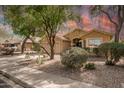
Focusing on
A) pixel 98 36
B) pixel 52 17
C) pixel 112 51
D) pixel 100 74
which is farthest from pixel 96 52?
pixel 52 17

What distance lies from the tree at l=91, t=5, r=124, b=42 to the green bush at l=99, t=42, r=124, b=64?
5.83ft

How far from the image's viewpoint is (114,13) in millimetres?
9445

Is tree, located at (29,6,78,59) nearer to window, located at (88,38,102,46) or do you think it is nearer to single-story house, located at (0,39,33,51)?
window, located at (88,38,102,46)

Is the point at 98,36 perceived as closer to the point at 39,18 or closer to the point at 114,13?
the point at 114,13

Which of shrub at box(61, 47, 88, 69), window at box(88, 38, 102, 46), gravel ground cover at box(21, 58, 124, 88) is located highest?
window at box(88, 38, 102, 46)

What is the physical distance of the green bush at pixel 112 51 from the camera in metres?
7.02

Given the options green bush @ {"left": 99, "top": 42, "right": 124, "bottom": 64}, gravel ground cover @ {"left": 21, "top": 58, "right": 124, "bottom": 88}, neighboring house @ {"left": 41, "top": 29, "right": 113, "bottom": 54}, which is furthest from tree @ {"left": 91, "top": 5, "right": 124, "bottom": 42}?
gravel ground cover @ {"left": 21, "top": 58, "right": 124, "bottom": 88}

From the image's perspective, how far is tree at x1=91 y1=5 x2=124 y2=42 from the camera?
350 inches

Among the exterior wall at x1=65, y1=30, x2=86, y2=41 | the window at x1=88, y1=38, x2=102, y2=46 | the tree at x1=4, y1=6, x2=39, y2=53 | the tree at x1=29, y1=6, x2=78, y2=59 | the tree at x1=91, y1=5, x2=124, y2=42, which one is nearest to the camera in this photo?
the tree at x1=91, y1=5, x2=124, y2=42

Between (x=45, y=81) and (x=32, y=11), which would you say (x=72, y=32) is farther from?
(x=45, y=81)

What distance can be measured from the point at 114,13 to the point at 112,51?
2706 millimetres

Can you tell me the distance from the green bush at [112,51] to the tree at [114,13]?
5.83 feet

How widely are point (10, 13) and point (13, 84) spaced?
13.9ft

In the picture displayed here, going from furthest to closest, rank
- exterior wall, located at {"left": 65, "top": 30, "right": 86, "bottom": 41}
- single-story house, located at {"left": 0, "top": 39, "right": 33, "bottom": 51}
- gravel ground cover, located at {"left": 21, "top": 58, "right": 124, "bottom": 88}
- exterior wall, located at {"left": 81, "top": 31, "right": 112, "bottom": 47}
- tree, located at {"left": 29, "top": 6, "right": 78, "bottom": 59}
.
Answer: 1. single-story house, located at {"left": 0, "top": 39, "right": 33, "bottom": 51}
2. exterior wall, located at {"left": 65, "top": 30, "right": 86, "bottom": 41}
3. exterior wall, located at {"left": 81, "top": 31, "right": 112, "bottom": 47}
4. tree, located at {"left": 29, "top": 6, "right": 78, "bottom": 59}
5. gravel ground cover, located at {"left": 21, "top": 58, "right": 124, "bottom": 88}
